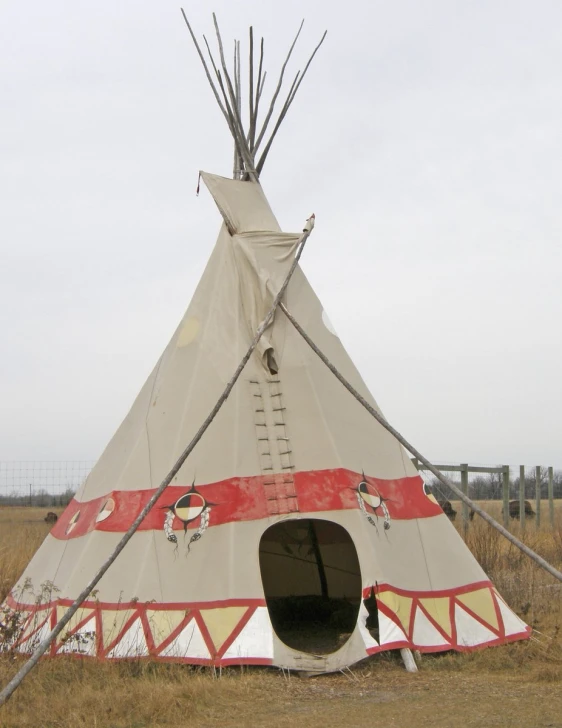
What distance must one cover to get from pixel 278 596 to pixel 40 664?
3.57 m

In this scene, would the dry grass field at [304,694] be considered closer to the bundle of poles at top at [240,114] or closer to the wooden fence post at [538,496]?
the bundle of poles at top at [240,114]

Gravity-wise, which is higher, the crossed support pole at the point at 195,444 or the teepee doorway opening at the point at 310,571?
the crossed support pole at the point at 195,444

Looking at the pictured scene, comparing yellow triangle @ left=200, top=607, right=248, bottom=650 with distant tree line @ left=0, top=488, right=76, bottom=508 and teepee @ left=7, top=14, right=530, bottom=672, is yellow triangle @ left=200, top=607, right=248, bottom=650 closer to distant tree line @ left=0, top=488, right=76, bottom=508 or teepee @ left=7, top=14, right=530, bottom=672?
teepee @ left=7, top=14, right=530, bottom=672

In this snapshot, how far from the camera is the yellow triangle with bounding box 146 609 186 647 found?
595 centimetres

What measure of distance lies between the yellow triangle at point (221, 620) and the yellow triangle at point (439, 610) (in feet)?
4.52

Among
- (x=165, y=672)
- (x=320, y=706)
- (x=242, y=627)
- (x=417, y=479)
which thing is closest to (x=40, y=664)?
(x=165, y=672)

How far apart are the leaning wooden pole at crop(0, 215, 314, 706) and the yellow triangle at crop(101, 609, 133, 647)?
245mm

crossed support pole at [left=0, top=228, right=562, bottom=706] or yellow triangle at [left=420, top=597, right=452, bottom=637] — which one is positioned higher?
crossed support pole at [left=0, top=228, right=562, bottom=706]

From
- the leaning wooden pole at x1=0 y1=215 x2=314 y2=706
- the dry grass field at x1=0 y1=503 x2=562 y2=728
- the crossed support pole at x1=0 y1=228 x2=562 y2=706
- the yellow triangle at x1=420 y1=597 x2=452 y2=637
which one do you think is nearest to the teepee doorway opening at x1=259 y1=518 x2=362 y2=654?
the yellow triangle at x1=420 y1=597 x2=452 y2=637

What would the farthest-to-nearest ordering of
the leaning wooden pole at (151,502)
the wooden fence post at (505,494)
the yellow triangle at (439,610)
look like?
the wooden fence post at (505,494) → the yellow triangle at (439,610) → the leaning wooden pole at (151,502)

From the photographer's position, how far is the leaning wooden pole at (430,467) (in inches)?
229

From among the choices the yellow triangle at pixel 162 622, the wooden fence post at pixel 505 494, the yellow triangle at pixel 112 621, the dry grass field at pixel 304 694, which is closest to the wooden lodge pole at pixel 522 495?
the wooden fence post at pixel 505 494

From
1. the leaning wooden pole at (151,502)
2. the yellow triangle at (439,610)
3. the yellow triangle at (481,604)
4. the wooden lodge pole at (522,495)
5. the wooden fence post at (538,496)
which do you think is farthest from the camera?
the wooden fence post at (538,496)

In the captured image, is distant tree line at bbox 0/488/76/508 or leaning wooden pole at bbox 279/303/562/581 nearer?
leaning wooden pole at bbox 279/303/562/581
